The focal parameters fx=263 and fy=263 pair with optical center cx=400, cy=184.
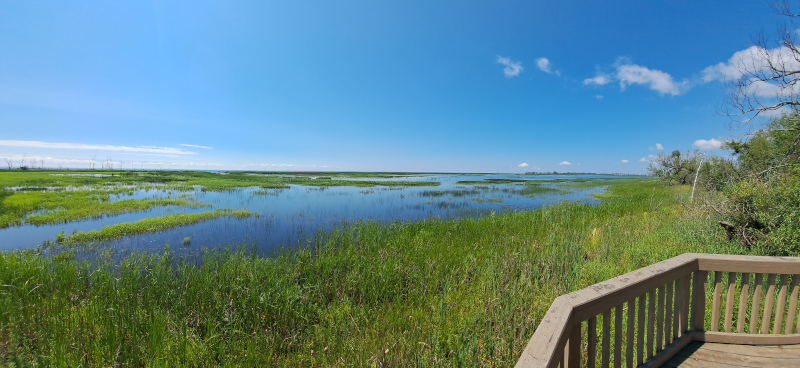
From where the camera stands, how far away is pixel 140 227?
413 inches

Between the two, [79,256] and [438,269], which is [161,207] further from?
[438,269]

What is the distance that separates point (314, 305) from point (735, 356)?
519cm

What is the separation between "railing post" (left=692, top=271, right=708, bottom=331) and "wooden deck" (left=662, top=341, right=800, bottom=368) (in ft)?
0.66

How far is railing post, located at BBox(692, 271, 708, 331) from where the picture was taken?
8.09ft

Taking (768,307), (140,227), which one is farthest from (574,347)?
(140,227)

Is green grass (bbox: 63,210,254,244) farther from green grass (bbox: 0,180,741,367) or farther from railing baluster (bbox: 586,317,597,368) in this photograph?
railing baluster (bbox: 586,317,597,368)

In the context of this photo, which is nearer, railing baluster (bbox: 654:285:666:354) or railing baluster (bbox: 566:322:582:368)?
railing baluster (bbox: 566:322:582:368)

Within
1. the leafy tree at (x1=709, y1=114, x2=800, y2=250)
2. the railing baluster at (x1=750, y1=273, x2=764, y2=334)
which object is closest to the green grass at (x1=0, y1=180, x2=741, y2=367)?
the leafy tree at (x1=709, y1=114, x2=800, y2=250)

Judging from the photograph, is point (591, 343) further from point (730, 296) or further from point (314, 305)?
point (314, 305)

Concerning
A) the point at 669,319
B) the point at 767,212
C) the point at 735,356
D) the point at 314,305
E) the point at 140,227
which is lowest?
the point at 314,305

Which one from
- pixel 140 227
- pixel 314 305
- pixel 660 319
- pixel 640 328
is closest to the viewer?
pixel 640 328

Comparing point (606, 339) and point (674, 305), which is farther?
point (674, 305)

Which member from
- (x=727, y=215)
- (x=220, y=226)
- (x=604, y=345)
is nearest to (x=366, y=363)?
(x=604, y=345)

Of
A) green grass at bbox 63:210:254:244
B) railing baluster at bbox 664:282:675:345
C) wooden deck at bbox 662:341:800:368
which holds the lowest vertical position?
green grass at bbox 63:210:254:244
